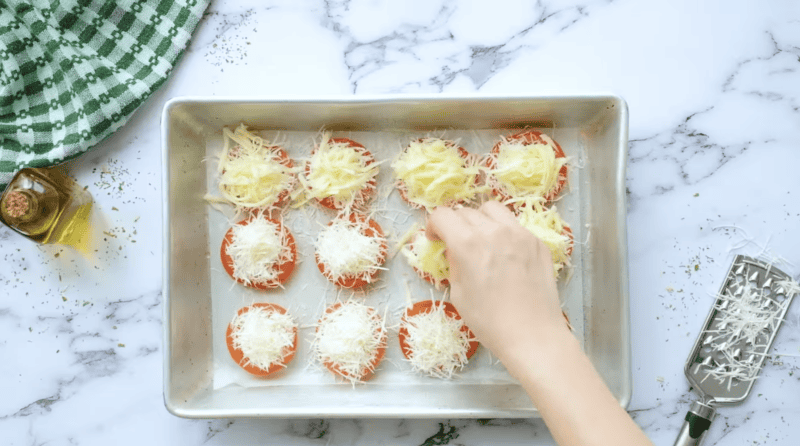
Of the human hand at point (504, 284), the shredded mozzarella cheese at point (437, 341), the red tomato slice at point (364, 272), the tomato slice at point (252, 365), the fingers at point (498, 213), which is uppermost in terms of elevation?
the fingers at point (498, 213)

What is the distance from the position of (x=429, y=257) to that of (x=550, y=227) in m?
0.21

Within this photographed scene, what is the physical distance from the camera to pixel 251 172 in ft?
3.34

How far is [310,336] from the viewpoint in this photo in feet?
3.52

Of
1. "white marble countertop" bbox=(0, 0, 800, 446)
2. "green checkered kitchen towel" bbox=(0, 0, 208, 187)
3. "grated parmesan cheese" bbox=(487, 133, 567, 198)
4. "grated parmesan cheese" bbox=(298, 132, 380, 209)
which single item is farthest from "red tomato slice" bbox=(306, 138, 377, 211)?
"green checkered kitchen towel" bbox=(0, 0, 208, 187)

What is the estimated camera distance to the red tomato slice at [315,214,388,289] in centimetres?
104

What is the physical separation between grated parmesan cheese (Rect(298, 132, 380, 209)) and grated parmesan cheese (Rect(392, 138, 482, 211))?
6cm

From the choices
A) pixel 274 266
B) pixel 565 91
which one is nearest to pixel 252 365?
pixel 274 266

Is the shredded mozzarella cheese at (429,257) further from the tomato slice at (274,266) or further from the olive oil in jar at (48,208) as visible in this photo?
the olive oil in jar at (48,208)

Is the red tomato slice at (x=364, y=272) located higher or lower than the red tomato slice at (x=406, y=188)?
lower

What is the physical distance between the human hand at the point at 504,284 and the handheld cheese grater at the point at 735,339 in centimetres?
40

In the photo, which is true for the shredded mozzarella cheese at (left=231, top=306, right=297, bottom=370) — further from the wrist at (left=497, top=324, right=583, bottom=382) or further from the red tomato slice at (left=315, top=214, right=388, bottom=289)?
the wrist at (left=497, top=324, right=583, bottom=382)

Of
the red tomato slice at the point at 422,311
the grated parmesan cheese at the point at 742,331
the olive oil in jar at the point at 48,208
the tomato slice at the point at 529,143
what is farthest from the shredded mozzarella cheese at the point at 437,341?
the olive oil in jar at the point at 48,208

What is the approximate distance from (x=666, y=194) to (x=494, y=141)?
327mm

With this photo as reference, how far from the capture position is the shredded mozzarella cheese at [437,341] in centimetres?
100
